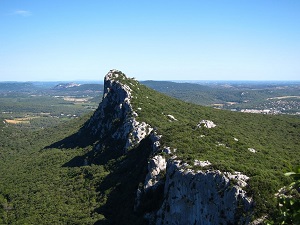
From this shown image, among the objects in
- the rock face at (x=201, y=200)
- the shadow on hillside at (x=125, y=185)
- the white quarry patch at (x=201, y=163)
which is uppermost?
the white quarry patch at (x=201, y=163)

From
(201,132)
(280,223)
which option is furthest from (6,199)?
(280,223)

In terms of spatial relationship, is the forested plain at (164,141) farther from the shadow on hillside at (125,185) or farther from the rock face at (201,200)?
the rock face at (201,200)

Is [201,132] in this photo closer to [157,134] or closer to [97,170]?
[157,134]

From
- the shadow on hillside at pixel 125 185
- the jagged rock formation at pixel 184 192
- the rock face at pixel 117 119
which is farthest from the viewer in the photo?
the rock face at pixel 117 119

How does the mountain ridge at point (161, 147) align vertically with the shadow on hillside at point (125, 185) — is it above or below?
above

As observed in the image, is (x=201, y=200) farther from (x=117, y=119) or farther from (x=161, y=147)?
(x=117, y=119)

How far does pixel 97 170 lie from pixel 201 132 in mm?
29319

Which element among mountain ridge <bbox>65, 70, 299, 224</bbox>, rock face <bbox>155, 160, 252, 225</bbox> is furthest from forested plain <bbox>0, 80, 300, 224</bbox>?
rock face <bbox>155, 160, 252, 225</bbox>

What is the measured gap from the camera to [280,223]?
1284cm

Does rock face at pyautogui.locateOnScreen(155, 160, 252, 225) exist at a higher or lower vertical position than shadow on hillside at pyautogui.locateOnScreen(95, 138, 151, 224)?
higher

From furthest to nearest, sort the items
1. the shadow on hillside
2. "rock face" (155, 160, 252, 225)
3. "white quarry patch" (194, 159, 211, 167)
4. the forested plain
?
the shadow on hillside
the forested plain
"white quarry patch" (194, 159, 211, 167)
"rock face" (155, 160, 252, 225)

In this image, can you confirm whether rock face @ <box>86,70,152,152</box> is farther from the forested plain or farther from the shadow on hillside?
the shadow on hillside

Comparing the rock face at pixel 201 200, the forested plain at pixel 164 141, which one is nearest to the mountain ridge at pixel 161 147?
the rock face at pixel 201 200

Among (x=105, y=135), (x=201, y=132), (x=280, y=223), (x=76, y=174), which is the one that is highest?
(x=280, y=223)
